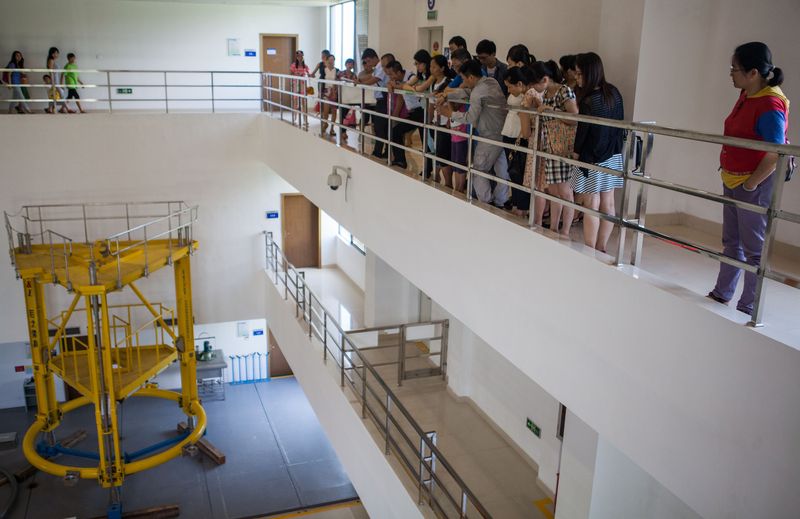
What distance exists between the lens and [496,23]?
783 cm

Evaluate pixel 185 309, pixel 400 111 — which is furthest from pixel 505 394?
pixel 185 309

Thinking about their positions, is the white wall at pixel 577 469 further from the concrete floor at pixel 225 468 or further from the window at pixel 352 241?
the window at pixel 352 241

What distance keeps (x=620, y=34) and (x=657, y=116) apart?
0.75 metres

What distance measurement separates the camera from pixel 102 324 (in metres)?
9.95

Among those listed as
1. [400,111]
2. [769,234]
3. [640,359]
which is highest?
[400,111]

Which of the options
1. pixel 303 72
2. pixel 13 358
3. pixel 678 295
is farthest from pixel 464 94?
pixel 13 358

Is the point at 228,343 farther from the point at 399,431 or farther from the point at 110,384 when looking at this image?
the point at 399,431

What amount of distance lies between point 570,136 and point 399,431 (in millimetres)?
3475

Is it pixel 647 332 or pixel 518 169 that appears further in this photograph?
pixel 518 169

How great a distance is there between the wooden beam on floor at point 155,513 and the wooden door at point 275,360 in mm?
5529

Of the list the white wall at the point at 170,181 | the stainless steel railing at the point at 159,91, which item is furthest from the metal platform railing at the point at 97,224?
the stainless steel railing at the point at 159,91

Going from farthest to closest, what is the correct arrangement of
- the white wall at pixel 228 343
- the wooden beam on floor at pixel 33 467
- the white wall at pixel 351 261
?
the white wall at pixel 228 343
the white wall at pixel 351 261
the wooden beam on floor at pixel 33 467

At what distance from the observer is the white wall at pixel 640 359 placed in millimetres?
2617

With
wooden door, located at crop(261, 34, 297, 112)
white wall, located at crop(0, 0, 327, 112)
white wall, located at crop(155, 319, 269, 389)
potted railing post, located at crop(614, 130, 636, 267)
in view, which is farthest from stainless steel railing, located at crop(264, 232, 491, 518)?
wooden door, located at crop(261, 34, 297, 112)
